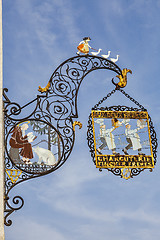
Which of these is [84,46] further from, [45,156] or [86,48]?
[45,156]

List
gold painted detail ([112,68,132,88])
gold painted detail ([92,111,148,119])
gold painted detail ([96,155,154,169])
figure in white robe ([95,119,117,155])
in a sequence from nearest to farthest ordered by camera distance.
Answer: gold painted detail ([96,155,154,169]), figure in white robe ([95,119,117,155]), gold painted detail ([92,111,148,119]), gold painted detail ([112,68,132,88])

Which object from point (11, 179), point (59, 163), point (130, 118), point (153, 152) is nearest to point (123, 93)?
point (130, 118)

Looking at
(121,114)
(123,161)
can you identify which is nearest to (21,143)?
(123,161)

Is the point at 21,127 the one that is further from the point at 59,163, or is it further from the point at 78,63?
the point at 78,63

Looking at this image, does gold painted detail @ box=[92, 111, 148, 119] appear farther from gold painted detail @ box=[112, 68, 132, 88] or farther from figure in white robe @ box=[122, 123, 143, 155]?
gold painted detail @ box=[112, 68, 132, 88]

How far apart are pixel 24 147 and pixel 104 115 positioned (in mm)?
1696

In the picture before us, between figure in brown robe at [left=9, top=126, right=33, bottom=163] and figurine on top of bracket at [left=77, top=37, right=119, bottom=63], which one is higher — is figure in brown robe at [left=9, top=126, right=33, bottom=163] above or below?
below

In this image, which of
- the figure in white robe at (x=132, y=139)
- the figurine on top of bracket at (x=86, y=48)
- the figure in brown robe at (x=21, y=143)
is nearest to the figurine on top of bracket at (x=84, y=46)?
the figurine on top of bracket at (x=86, y=48)

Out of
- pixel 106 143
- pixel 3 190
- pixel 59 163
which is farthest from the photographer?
pixel 106 143

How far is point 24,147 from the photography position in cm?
982

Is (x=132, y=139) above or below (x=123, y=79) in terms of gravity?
below

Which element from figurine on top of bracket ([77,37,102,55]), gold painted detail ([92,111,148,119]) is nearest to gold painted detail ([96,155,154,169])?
gold painted detail ([92,111,148,119])

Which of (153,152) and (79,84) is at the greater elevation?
(79,84)

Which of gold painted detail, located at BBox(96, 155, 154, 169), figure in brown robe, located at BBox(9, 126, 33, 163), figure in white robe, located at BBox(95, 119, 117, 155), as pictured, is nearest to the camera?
figure in brown robe, located at BBox(9, 126, 33, 163)
